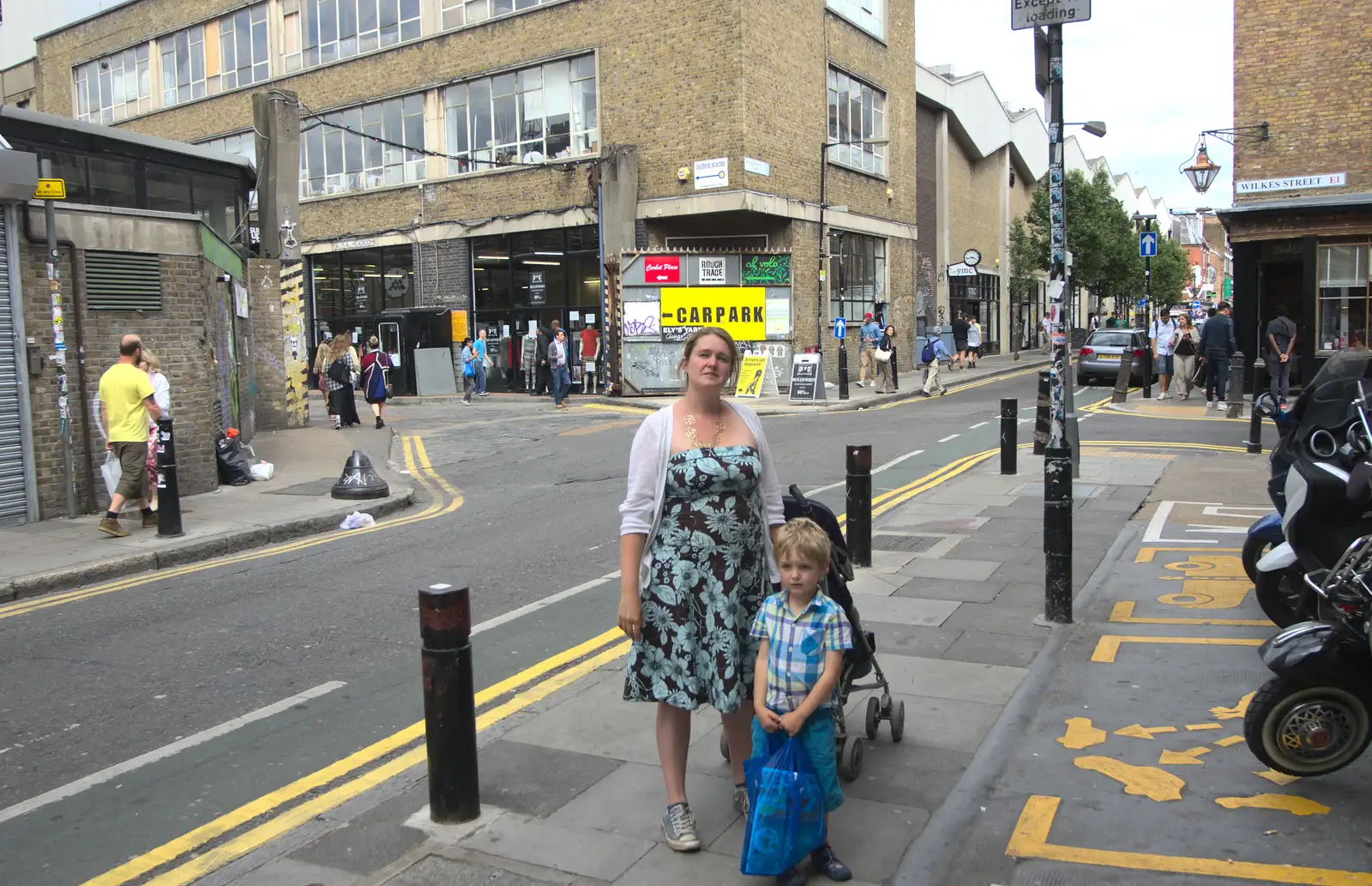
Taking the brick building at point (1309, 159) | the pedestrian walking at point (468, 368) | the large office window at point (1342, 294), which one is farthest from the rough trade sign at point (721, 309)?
the large office window at point (1342, 294)

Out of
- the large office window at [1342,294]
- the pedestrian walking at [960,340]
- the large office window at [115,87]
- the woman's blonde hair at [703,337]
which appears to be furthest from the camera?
the large office window at [115,87]

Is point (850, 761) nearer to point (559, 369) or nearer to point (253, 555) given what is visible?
point (253, 555)

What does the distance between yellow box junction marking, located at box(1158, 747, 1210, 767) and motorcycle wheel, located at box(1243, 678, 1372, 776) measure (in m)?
0.33

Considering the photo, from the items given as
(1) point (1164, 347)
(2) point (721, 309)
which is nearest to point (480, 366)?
(2) point (721, 309)

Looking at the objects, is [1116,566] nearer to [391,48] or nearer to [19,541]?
[19,541]

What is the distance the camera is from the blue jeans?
25.8 meters

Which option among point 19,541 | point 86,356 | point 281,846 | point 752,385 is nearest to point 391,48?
point 752,385

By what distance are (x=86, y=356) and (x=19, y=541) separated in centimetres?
234

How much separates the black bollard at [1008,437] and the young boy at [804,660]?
30.9ft

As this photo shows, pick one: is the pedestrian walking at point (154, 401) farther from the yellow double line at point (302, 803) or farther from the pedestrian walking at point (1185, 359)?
the pedestrian walking at point (1185, 359)

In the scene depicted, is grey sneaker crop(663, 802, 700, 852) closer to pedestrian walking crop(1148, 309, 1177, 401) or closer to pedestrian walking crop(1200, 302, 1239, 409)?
pedestrian walking crop(1200, 302, 1239, 409)

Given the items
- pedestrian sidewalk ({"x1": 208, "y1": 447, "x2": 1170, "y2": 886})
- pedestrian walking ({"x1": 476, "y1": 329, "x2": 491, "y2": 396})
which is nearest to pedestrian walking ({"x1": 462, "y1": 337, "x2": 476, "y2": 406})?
pedestrian walking ({"x1": 476, "y1": 329, "x2": 491, "y2": 396})

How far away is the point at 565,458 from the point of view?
15977 millimetres

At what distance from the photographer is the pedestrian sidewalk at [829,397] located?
24344 millimetres
